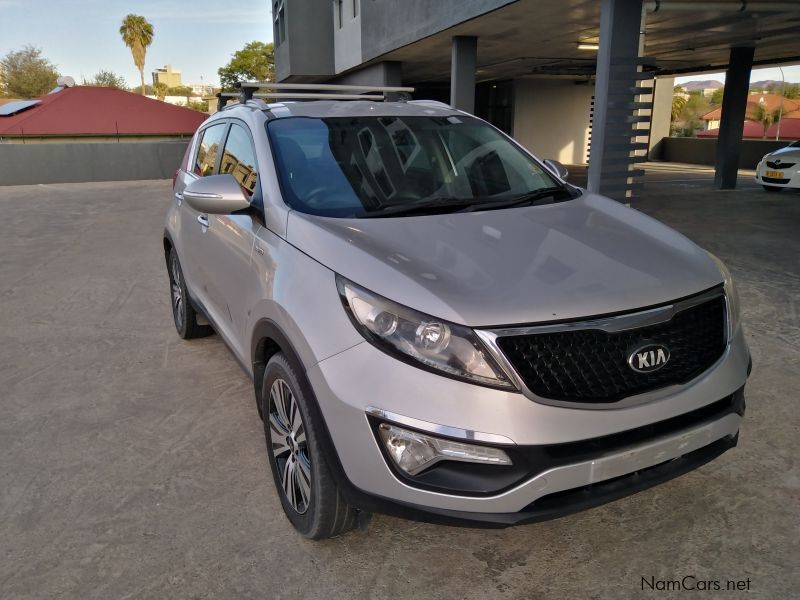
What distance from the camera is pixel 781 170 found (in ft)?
46.2

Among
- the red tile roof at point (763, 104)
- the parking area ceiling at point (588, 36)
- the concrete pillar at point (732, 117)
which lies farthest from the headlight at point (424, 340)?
the red tile roof at point (763, 104)

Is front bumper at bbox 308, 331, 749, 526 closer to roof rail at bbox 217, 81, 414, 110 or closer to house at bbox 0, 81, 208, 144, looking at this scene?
roof rail at bbox 217, 81, 414, 110

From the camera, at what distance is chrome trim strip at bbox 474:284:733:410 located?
79.7 inches

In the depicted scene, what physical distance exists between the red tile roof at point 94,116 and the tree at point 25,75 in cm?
3795

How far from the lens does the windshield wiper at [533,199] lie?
3.07m

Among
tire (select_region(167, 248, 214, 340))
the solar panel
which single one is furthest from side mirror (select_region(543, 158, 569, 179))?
the solar panel

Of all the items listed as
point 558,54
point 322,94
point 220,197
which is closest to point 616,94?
point 322,94

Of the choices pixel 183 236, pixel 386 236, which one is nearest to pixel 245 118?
pixel 183 236

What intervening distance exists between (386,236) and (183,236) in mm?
2424

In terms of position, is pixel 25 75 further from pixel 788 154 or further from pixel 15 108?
pixel 788 154

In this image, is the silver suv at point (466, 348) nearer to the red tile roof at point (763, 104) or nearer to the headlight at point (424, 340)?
the headlight at point (424, 340)

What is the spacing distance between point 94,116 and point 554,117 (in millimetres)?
17855

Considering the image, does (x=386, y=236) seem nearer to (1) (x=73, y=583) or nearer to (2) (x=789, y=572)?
(1) (x=73, y=583)

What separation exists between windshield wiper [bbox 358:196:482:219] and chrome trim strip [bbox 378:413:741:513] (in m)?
1.24
